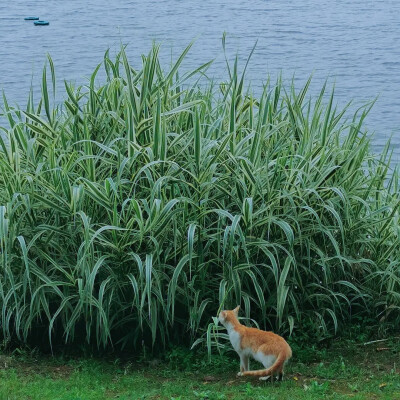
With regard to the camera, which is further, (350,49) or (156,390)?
(350,49)

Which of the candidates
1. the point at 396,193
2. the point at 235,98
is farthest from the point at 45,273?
the point at 396,193

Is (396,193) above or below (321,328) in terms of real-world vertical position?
above

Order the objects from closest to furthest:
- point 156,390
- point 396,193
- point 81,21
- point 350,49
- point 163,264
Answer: point 156,390 → point 163,264 → point 396,193 → point 350,49 → point 81,21

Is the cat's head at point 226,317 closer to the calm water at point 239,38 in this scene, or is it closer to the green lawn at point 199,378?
the green lawn at point 199,378

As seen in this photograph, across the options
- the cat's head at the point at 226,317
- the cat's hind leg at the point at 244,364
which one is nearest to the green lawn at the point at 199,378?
the cat's hind leg at the point at 244,364

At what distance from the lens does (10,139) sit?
5.96m

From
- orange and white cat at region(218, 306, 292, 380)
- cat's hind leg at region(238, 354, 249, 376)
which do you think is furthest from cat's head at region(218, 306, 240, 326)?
cat's hind leg at region(238, 354, 249, 376)

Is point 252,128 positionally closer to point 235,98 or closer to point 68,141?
point 235,98

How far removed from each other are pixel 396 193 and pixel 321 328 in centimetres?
141

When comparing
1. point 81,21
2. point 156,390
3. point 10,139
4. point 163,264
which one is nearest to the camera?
point 156,390

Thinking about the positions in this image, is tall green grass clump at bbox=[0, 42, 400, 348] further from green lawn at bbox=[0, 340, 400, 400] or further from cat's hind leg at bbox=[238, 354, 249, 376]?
cat's hind leg at bbox=[238, 354, 249, 376]

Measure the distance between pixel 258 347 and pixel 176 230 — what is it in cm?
93

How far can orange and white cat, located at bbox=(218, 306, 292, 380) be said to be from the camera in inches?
187

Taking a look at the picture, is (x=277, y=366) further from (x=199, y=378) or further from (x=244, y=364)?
(x=199, y=378)
